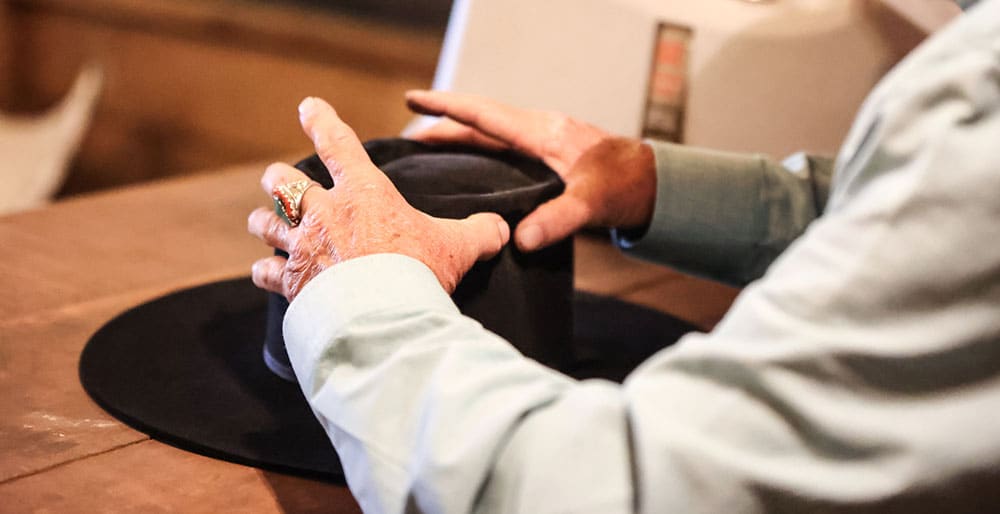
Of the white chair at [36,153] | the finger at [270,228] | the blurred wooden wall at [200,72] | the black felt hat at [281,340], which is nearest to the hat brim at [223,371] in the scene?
the black felt hat at [281,340]

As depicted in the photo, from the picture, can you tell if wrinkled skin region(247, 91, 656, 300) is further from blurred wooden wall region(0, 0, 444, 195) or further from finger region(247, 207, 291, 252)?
blurred wooden wall region(0, 0, 444, 195)

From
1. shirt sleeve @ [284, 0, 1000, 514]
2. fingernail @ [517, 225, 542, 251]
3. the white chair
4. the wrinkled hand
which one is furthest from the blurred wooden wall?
shirt sleeve @ [284, 0, 1000, 514]

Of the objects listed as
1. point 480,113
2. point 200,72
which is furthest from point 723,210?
point 200,72

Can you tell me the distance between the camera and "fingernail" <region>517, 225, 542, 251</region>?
79 centimetres

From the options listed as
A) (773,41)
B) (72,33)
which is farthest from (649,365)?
(72,33)

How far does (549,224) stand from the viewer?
0.81 meters

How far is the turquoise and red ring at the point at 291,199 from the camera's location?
0.72 meters

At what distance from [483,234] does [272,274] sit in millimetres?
149

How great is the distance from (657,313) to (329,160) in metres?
0.42

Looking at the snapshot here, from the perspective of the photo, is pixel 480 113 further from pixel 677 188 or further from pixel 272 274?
pixel 272 274

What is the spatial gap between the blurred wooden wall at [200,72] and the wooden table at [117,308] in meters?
1.34

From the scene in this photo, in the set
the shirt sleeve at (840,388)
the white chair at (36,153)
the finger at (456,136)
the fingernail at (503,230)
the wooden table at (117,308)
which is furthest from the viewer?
the white chair at (36,153)

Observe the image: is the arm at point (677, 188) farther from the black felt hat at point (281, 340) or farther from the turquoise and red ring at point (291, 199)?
the turquoise and red ring at point (291, 199)

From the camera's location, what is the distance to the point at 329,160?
2.41 ft
